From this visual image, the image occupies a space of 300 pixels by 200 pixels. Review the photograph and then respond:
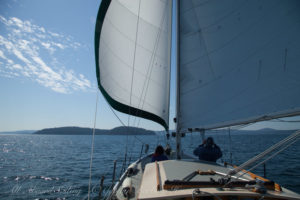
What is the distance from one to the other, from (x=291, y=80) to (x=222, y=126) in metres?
1.85

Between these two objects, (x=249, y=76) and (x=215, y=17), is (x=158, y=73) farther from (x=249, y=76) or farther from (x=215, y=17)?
(x=249, y=76)

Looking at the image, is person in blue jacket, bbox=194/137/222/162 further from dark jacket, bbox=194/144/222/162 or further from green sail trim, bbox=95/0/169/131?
green sail trim, bbox=95/0/169/131

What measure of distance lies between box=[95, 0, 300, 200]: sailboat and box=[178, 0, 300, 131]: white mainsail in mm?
21

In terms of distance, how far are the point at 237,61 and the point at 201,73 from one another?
3.37 ft

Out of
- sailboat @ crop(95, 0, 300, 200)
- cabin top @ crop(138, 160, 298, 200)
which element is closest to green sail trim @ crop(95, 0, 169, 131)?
sailboat @ crop(95, 0, 300, 200)

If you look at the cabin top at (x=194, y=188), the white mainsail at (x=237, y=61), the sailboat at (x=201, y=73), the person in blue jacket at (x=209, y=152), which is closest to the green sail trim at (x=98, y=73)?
the sailboat at (x=201, y=73)

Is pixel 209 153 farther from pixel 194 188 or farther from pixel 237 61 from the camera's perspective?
pixel 237 61

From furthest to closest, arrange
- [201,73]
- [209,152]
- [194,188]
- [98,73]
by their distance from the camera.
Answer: [98,73] → [201,73] → [209,152] → [194,188]

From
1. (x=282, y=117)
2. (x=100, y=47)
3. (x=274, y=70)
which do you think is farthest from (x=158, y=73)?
(x=282, y=117)

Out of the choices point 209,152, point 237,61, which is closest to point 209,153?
point 209,152

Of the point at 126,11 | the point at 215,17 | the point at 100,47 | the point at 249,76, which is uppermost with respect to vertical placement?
the point at 126,11

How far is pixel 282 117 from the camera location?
10.8 ft

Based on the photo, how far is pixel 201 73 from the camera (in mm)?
5062

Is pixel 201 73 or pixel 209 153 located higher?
pixel 201 73
